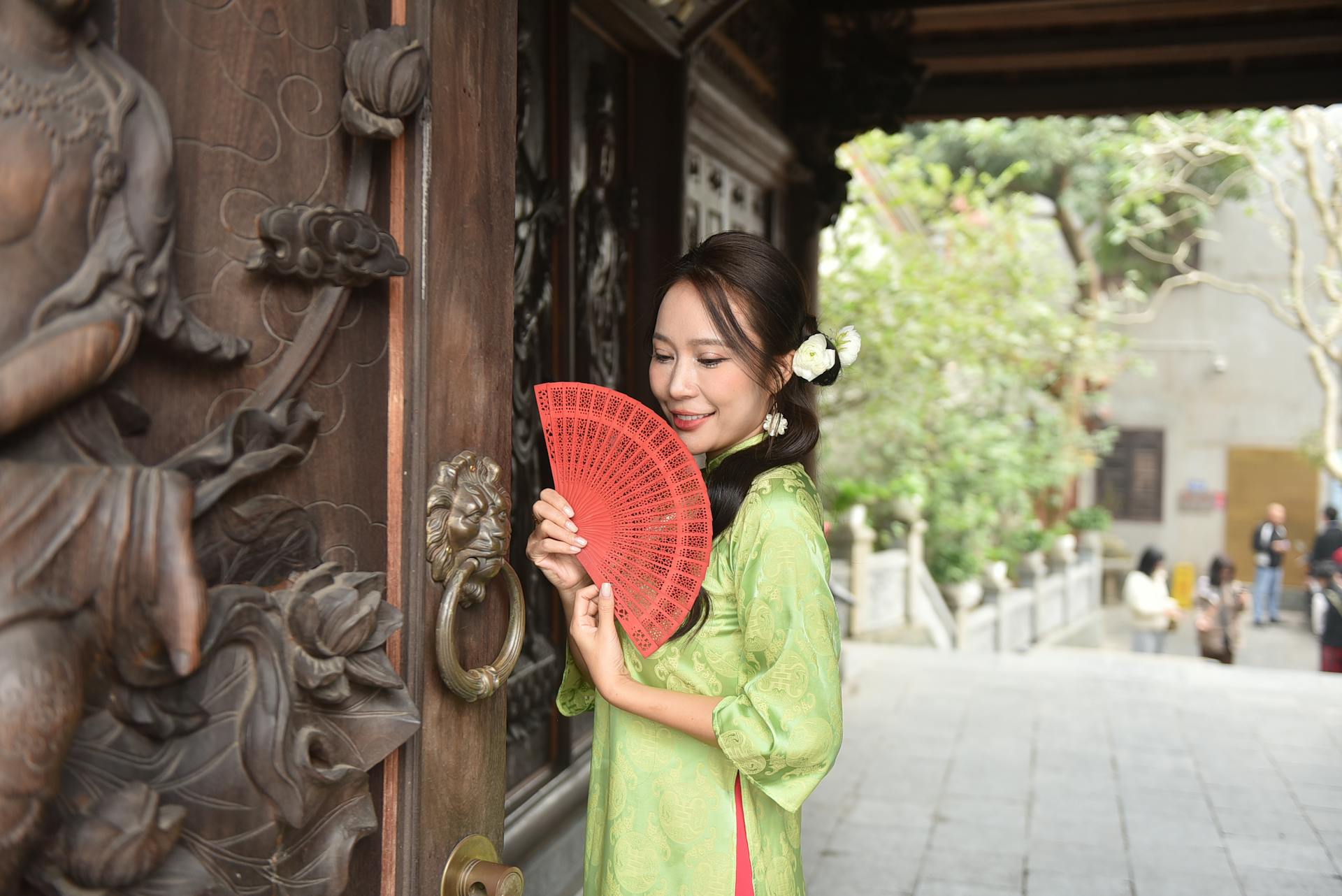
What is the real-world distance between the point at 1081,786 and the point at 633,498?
12.9ft

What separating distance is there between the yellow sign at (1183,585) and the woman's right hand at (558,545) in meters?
18.1

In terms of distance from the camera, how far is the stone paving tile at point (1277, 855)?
3.81 m

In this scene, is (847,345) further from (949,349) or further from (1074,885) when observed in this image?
(949,349)

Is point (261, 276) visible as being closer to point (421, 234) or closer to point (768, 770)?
point (421, 234)

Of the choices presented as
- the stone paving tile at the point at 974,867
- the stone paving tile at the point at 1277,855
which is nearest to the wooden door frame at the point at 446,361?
the stone paving tile at the point at 974,867

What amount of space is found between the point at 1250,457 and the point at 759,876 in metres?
19.4

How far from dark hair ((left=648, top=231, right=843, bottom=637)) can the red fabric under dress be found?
25 cm

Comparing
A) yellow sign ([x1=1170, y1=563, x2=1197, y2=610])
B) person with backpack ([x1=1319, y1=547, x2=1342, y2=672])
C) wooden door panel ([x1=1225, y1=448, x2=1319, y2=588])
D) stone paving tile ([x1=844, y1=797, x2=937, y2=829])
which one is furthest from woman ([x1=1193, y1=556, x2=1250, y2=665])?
wooden door panel ([x1=1225, y1=448, x2=1319, y2=588])

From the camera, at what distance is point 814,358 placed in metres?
1.53

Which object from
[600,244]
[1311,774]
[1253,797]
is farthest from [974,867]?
[600,244]

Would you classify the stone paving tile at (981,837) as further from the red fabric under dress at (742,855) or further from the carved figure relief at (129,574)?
the carved figure relief at (129,574)

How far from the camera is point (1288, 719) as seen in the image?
5746mm

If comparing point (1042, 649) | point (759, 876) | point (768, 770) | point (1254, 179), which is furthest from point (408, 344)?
point (1254, 179)

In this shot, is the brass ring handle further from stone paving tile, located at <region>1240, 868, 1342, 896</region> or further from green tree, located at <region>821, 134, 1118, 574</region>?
green tree, located at <region>821, 134, 1118, 574</region>
